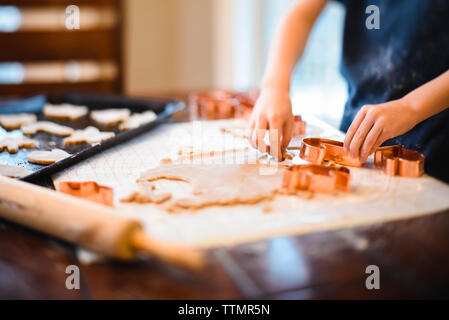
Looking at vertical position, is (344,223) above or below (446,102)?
below

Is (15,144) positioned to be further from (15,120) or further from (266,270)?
(266,270)

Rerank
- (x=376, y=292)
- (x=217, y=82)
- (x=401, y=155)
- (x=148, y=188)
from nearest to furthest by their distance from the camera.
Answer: (x=376, y=292) → (x=148, y=188) → (x=401, y=155) → (x=217, y=82)

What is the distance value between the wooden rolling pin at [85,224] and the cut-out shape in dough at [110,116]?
50 cm

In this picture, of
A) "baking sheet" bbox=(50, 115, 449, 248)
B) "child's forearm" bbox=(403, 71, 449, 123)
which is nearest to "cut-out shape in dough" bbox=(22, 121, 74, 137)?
"baking sheet" bbox=(50, 115, 449, 248)

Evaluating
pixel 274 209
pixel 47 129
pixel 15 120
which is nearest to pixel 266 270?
pixel 274 209

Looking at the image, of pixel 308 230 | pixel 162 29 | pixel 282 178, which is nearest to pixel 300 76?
pixel 162 29

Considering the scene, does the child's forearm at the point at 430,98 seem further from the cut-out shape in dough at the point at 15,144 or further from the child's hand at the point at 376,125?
the cut-out shape in dough at the point at 15,144

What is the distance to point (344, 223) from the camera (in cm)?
57

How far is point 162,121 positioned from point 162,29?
185 cm

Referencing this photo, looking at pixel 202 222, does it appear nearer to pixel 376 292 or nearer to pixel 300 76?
pixel 376 292

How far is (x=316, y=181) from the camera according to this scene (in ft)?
2.18

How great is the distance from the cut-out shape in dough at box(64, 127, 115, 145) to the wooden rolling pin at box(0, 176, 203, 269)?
329 millimetres

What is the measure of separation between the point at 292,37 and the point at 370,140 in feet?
1.35

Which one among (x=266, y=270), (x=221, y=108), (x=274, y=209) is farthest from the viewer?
(x=221, y=108)
